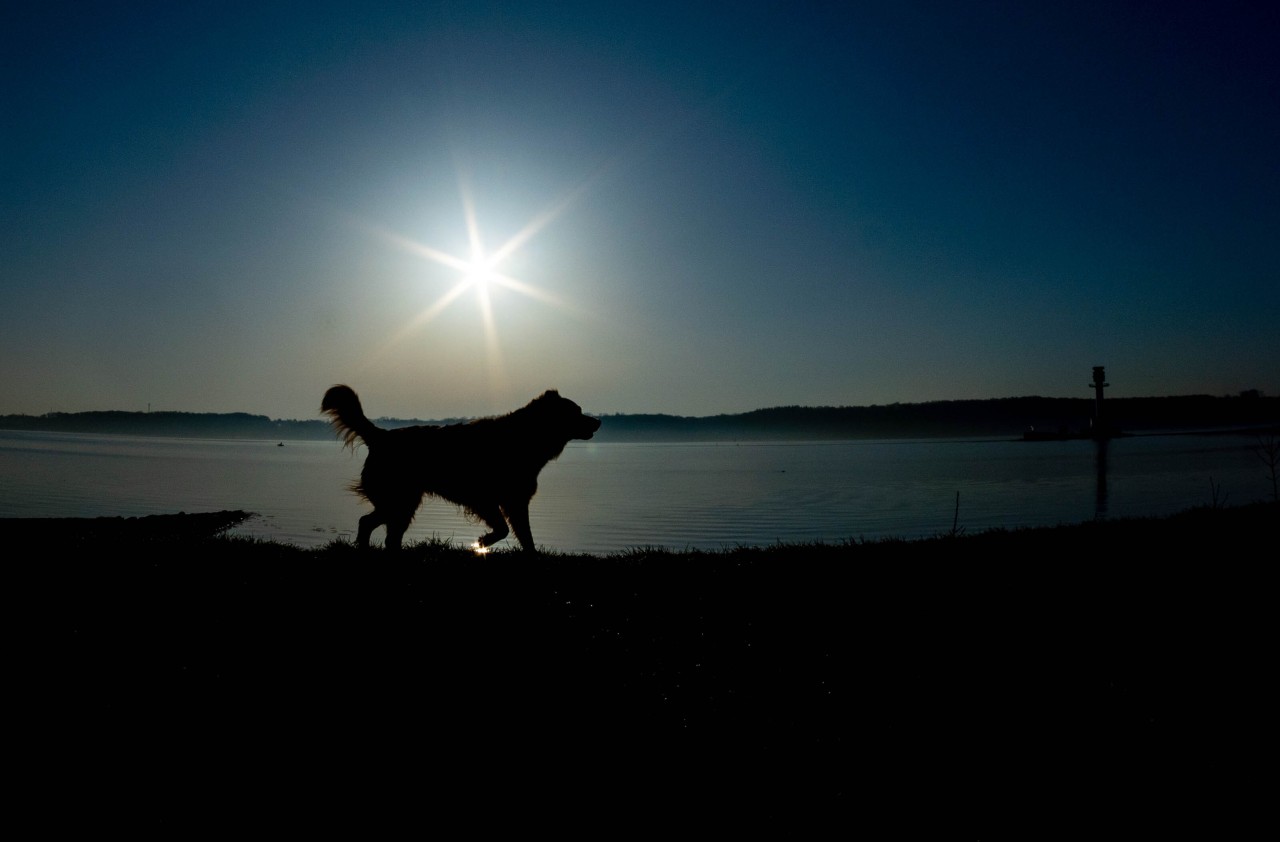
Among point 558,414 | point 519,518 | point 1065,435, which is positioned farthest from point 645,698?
point 1065,435

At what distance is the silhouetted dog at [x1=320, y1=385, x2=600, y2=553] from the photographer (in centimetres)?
959

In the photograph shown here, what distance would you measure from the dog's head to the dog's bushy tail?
2.20m

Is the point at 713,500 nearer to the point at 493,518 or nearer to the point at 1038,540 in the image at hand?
the point at 1038,540

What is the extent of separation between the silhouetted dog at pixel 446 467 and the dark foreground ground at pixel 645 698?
6.24ft

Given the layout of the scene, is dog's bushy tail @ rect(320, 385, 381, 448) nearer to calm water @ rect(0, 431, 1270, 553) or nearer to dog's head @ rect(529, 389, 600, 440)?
dog's head @ rect(529, 389, 600, 440)

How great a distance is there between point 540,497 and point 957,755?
34838 millimetres

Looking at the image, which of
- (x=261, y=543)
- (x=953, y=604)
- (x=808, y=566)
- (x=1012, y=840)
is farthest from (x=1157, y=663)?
(x=261, y=543)

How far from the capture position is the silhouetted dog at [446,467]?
31.4 ft

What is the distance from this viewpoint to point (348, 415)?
9.66 meters

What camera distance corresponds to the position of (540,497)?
3797cm

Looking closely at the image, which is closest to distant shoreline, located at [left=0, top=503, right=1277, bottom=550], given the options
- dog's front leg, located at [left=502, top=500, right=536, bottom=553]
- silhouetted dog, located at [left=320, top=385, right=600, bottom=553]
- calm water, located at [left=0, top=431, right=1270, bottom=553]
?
dog's front leg, located at [left=502, top=500, right=536, bottom=553]

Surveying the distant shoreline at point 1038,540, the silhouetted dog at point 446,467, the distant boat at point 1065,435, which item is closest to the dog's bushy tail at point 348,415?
the silhouetted dog at point 446,467

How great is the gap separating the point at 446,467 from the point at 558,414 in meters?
1.78

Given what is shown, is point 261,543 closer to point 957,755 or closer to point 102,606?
point 102,606
